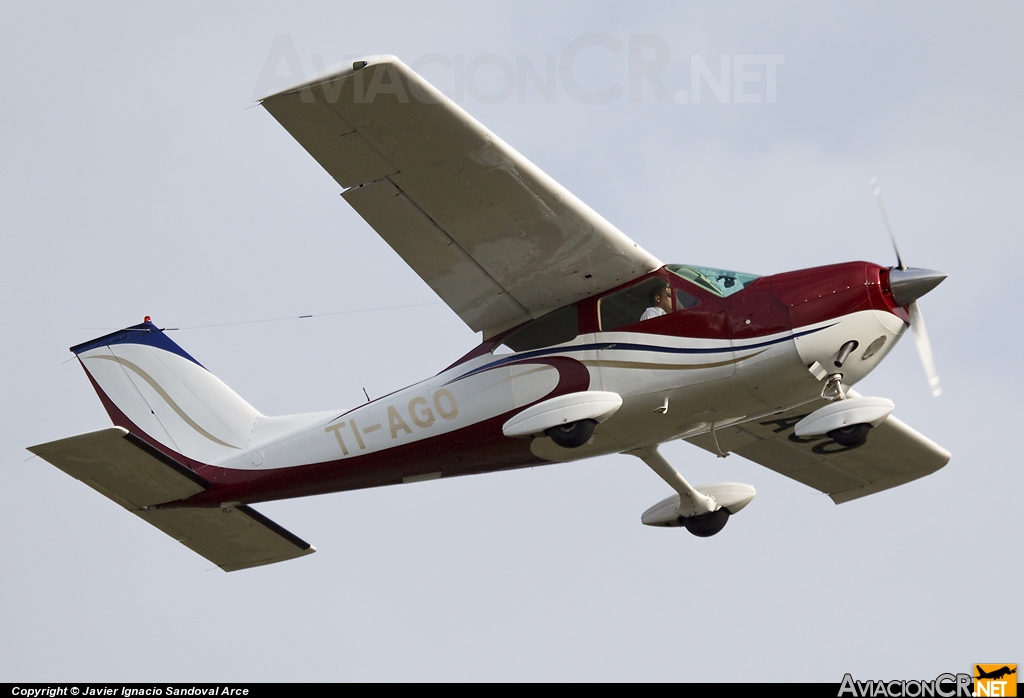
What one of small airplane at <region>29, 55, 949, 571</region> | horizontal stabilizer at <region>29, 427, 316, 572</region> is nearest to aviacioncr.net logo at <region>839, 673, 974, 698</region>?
small airplane at <region>29, 55, 949, 571</region>

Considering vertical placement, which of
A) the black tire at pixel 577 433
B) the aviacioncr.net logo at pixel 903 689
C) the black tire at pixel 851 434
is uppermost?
the black tire at pixel 577 433

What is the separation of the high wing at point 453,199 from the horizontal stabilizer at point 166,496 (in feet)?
10.7

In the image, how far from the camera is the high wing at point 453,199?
1088cm

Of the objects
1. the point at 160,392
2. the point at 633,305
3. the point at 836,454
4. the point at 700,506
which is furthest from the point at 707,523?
→ the point at 160,392

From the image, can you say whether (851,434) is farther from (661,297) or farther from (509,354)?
(509,354)

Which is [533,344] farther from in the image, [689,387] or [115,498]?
[115,498]

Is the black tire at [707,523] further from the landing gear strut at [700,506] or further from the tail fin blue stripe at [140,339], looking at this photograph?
the tail fin blue stripe at [140,339]

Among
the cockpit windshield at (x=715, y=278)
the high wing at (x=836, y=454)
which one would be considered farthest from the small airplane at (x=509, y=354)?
Answer: the high wing at (x=836, y=454)

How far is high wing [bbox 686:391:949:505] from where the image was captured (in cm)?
1470

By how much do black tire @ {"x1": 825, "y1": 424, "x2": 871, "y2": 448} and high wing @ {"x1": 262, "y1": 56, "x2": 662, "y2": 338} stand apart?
90.9 inches

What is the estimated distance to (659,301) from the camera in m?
12.4

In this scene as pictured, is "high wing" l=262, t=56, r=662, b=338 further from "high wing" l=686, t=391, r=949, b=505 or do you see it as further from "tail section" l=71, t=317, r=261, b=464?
"tail section" l=71, t=317, r=261, b=464

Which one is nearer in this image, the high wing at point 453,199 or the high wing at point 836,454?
the high wing at point 453,199

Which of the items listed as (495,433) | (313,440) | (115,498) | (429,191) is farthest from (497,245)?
(115,498)
